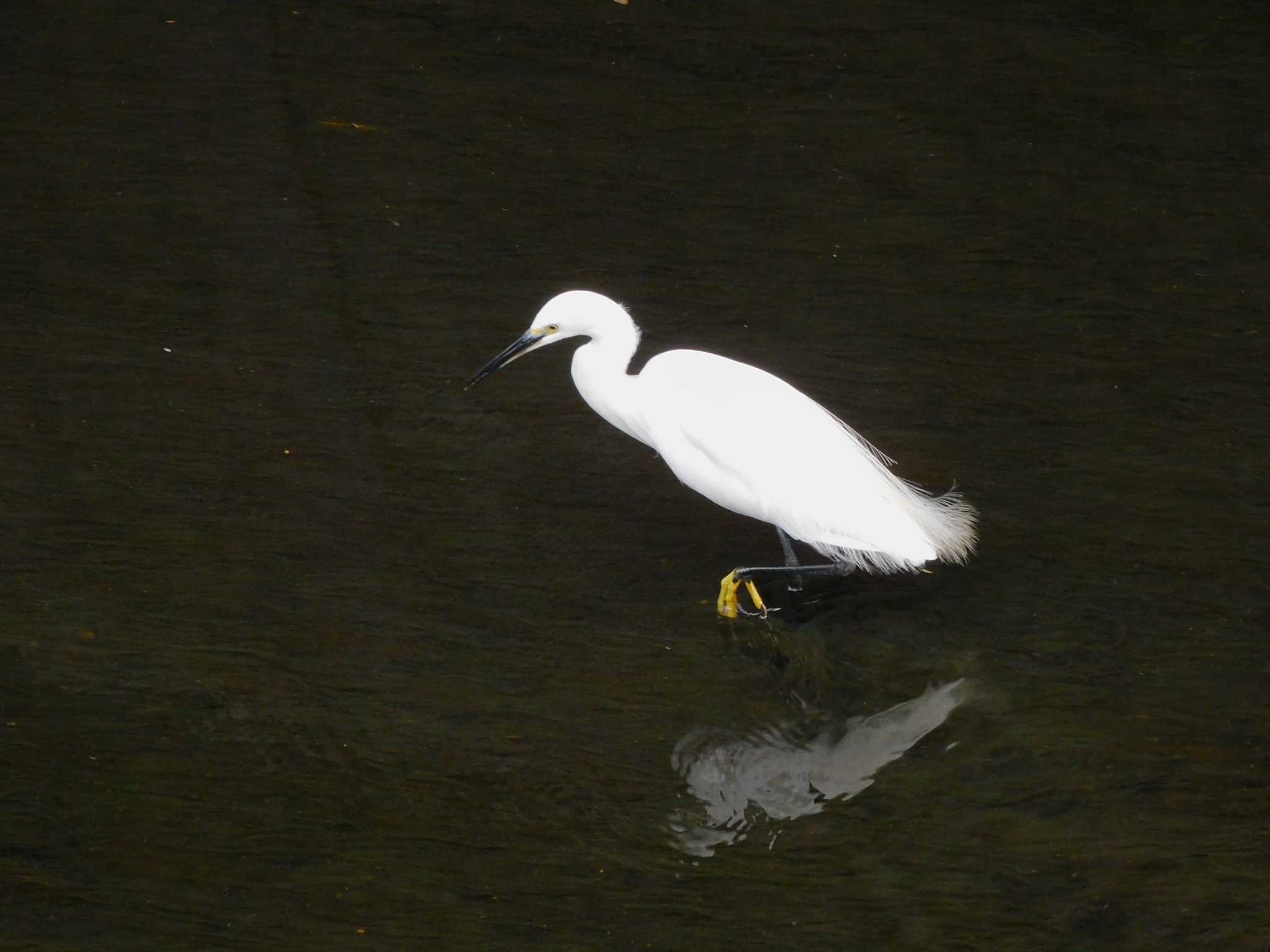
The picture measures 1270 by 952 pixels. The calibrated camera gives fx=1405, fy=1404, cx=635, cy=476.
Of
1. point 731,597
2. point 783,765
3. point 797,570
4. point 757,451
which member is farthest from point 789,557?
point 783,765

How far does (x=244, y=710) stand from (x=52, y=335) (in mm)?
1550

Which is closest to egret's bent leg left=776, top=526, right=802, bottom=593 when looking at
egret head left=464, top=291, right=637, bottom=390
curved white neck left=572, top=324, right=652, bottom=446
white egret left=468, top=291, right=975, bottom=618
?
white egret left=468, top=291, right=975, bottom=618

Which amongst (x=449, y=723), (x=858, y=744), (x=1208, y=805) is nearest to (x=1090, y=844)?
(x=1208, y=805)

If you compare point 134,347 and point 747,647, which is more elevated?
point 747,647

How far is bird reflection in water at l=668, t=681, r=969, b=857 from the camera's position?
2.56 m

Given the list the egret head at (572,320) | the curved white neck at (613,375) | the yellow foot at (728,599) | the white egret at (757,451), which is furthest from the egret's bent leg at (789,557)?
the egret head at (572,320)

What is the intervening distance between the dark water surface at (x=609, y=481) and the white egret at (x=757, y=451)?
0.28 feet

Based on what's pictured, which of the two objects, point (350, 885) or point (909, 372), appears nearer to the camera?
point (350, 885)

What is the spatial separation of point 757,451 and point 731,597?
322 millimetres

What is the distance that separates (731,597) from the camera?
2.99 meters

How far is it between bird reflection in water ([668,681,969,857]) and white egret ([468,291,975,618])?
340mm

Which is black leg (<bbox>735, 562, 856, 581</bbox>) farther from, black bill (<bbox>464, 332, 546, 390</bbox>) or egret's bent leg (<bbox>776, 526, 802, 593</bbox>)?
black bill (<bbox>464, 332, 546, 390</bbox>)

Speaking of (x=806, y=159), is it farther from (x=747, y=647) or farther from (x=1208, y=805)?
(x=1208, y=805)

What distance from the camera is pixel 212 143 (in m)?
4.56
